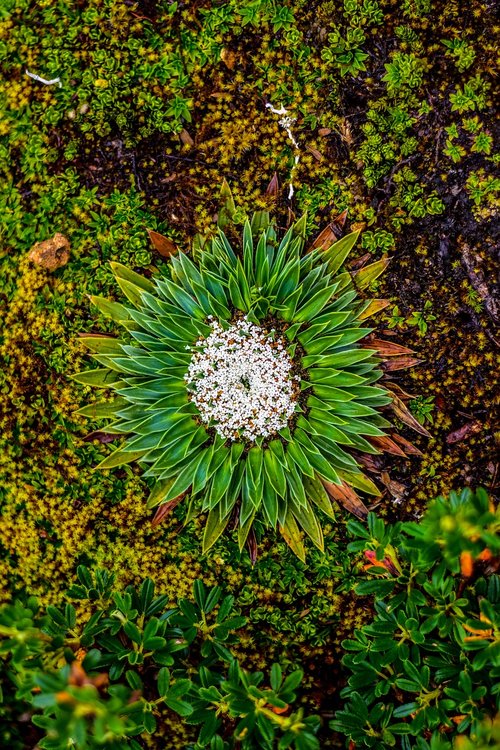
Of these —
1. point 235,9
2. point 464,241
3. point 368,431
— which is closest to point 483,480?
point 368,431

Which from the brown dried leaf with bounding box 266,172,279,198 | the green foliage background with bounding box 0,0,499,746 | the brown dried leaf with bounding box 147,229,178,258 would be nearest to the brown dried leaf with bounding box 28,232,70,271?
the green foliage background with bounding box 0,0,499,746

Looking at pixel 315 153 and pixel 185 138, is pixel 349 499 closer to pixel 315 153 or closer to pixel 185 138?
pixel 315 153

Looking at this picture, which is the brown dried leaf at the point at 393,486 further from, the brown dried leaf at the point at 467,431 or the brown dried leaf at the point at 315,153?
the brown dried leaf at the point at 315,153

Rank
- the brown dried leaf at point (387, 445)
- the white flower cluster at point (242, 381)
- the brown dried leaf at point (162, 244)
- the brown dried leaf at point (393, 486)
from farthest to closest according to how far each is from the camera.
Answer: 1. the brown dried leaf at point (393, 486)
2. the brown dried leaf at point (162, 244)
3. the brown dried leaf at point (387, 445)
4. the white flower cluster at point (242, 381)

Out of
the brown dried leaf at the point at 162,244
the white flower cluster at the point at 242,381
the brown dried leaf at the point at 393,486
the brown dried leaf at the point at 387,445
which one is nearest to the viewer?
the white flower cluster at the point at 242,381

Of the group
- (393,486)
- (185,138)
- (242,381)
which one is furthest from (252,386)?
(185,138)

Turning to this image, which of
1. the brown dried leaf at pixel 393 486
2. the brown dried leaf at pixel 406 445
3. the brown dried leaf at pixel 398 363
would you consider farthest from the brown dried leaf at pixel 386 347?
the brown dried leaf at pixel 393 486
